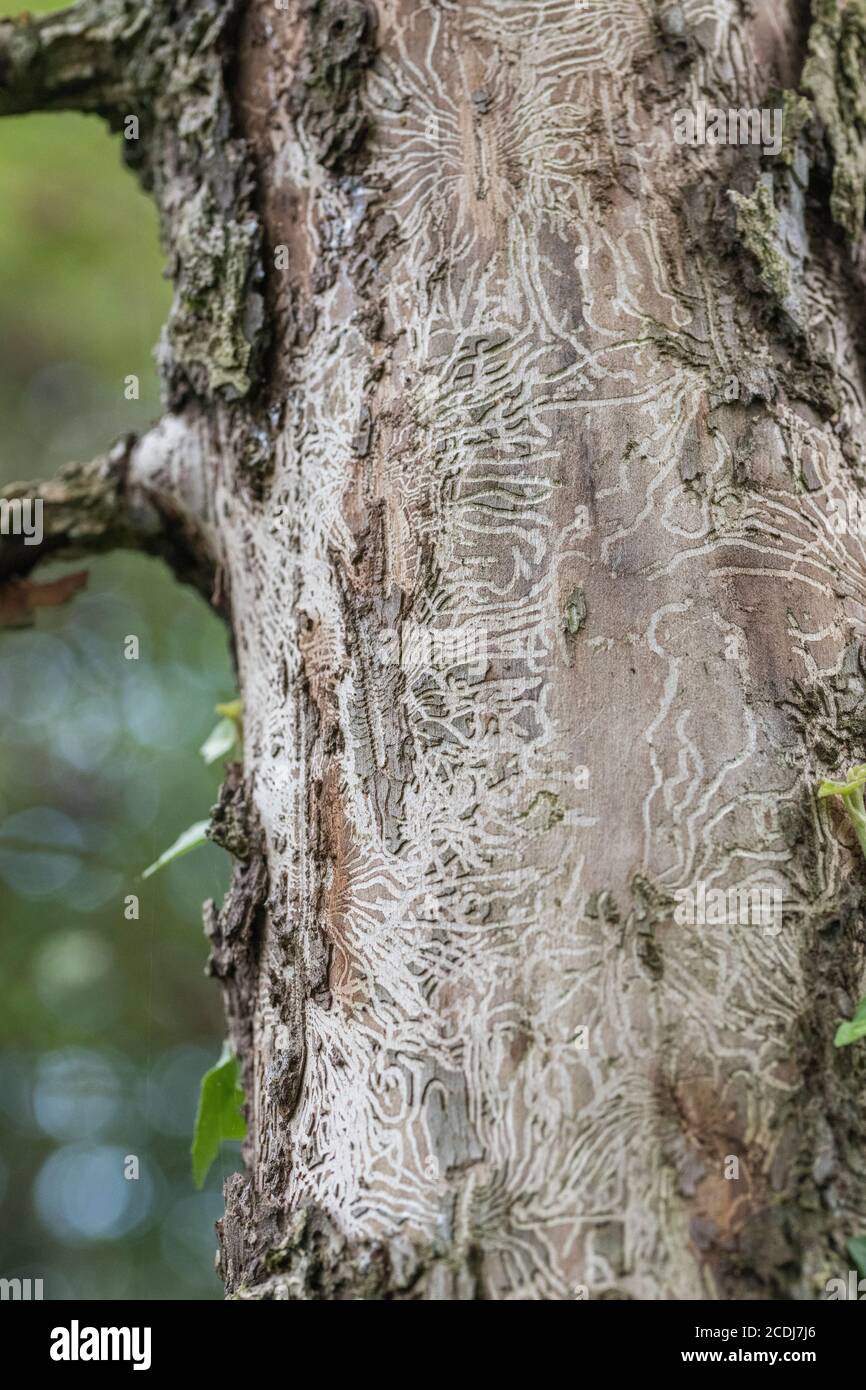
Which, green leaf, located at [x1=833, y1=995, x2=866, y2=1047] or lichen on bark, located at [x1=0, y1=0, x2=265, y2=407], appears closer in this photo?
green leaf, located at [x1=833, y1=995, x2=866, y2=1047]

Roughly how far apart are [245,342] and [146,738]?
2756mm

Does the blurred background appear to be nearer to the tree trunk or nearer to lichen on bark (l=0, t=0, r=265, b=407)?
lichen on bark (l=0, t=0, r=265, b=407)

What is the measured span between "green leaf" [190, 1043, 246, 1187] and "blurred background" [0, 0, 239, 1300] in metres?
2.03

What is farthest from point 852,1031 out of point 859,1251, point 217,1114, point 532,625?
point 217,1114

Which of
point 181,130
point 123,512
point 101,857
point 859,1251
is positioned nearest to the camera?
point 859,1251

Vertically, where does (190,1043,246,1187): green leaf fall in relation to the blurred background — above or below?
below

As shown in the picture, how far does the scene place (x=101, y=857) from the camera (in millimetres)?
3895

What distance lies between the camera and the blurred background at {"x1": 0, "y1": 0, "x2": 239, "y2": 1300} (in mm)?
3596

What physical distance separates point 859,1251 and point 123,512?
1397mm

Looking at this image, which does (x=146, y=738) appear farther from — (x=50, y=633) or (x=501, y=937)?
(x=501, y=937)

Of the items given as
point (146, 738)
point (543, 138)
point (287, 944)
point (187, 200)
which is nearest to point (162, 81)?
point (187, 200)

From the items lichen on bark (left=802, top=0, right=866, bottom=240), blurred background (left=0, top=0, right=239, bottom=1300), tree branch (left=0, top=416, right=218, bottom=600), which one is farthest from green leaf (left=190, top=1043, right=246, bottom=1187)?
blurred background (left=0, top=0, right=239, bottom=1300)

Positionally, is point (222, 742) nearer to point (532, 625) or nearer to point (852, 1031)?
point (532, 625)
